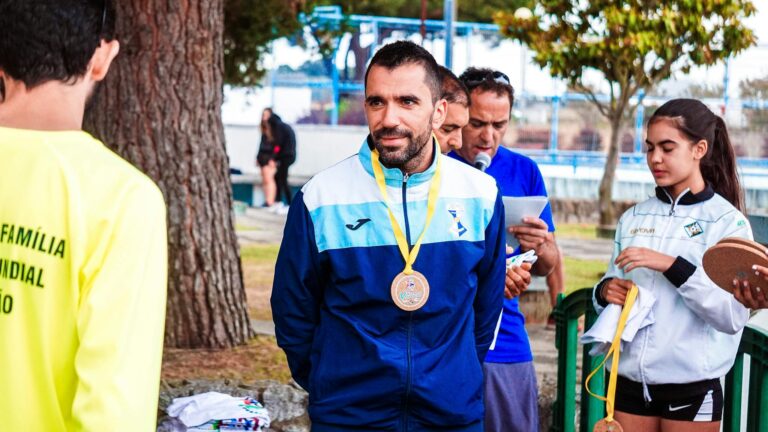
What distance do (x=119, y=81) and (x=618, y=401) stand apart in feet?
13.6

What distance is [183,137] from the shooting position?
A: 267 inches

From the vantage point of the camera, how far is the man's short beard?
3.02 metres

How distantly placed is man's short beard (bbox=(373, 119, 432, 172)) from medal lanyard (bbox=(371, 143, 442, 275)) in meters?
0.03

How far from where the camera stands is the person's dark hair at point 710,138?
3.77 meters

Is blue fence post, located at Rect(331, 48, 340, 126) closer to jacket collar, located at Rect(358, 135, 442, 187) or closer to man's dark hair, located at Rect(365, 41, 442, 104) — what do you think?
man's dark hair, located at Rect(365, 41, 442, 104)

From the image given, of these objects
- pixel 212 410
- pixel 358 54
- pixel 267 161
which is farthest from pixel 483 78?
pixel 358 54

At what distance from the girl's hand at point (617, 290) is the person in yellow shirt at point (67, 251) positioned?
6.87 ft

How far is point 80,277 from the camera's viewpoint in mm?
2008

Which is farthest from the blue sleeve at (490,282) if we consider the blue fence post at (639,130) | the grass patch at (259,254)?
the blue fence post at (639,130)

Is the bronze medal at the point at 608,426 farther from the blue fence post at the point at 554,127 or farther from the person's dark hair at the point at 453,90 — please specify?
the blue fence post at the point at 554,127

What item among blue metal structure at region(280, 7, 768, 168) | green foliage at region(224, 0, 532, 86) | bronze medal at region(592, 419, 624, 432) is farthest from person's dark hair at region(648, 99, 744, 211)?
blue metal structure at region(280, 7, 768, 168)

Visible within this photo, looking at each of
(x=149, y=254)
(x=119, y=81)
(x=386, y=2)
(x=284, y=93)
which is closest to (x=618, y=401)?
(x=149, y=254)

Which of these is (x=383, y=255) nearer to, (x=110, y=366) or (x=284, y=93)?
(x=110, y=366)

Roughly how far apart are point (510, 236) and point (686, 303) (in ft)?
2.14
